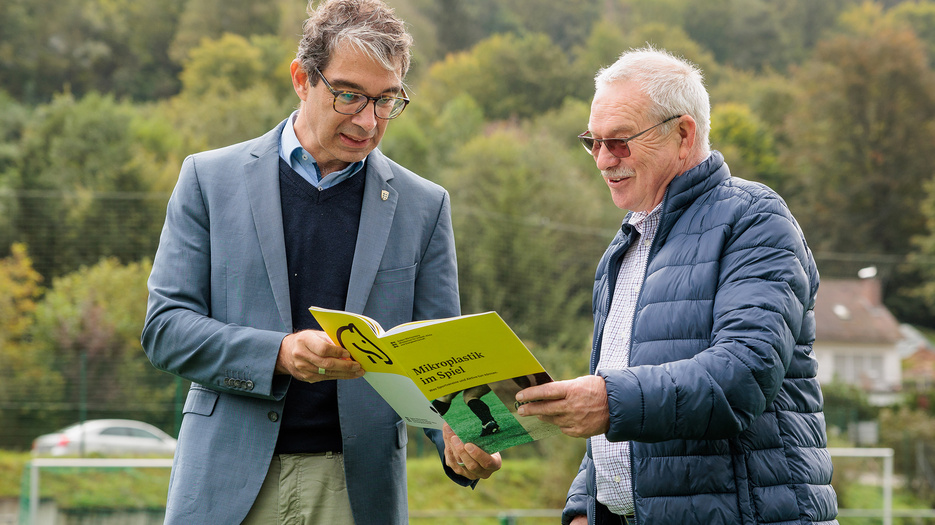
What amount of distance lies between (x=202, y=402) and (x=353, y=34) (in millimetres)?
1033

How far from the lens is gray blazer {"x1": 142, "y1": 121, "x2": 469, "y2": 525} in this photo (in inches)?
92.0

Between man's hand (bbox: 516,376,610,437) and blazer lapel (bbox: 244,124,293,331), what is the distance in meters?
0.77

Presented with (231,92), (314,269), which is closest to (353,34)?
(314,269)

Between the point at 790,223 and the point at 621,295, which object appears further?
the point at 621,295

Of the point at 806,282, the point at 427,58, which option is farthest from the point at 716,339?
the point at 427,58

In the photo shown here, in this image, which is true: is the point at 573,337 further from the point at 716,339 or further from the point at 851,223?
the point at 716,339

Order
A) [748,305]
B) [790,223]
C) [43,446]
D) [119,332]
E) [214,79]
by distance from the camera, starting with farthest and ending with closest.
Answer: [214,79], [119,332], [43,446], [790,223], [748,305]

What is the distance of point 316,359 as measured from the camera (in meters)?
2.13

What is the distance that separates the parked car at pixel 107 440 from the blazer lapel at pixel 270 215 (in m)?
16.0

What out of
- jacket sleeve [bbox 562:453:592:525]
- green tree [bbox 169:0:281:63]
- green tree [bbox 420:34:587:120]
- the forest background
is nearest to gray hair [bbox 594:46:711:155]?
jacket sleeve [bbox 562:453:592:525]

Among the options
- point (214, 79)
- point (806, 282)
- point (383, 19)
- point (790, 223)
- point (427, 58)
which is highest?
point (427, 58)

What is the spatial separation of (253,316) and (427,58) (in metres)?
52.5

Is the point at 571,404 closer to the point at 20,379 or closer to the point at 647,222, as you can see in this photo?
the point at 647,222

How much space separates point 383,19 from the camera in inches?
101
